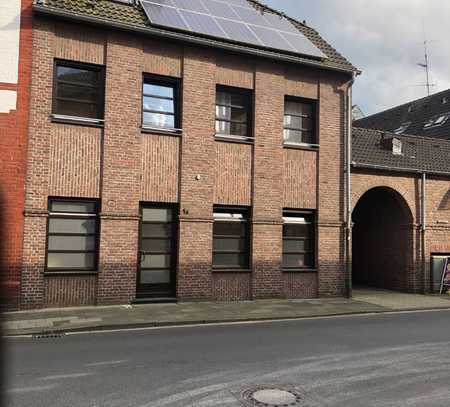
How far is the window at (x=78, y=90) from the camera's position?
42.7ft

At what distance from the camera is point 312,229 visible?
15.9 m

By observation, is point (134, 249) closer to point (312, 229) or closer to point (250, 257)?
point (250, 257)

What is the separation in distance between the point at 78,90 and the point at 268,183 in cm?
595

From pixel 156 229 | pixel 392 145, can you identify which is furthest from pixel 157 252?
pixel 392 145

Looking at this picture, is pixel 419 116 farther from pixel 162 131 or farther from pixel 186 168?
pixel 162 131

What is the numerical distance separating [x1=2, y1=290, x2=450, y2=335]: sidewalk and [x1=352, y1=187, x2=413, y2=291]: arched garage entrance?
2720mm

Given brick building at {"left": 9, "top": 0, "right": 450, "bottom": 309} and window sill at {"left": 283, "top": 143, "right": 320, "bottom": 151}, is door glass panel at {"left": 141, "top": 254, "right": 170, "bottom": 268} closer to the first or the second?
brick building at {"left": 9, "top": 0, "right": 450, "bottom": 309}

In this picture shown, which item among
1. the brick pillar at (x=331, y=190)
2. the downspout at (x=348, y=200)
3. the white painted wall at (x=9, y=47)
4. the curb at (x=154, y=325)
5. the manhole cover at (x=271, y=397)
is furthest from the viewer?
the downspout at (x=348, y=200)

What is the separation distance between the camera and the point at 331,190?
52.5 ft

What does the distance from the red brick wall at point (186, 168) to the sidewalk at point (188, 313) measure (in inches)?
27.6

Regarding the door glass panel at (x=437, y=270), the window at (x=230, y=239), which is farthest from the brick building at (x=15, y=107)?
the door glass panel at (x=437, y=270)

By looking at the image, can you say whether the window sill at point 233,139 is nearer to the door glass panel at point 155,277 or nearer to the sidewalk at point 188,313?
the door glass panel at point 155,277

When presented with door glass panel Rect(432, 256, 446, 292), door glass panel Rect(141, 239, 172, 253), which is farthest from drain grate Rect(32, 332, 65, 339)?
door glass panel Rect(432, 256, 446, 292)

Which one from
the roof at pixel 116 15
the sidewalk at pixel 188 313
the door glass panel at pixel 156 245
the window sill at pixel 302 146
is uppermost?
the roof at pixel 116 15
